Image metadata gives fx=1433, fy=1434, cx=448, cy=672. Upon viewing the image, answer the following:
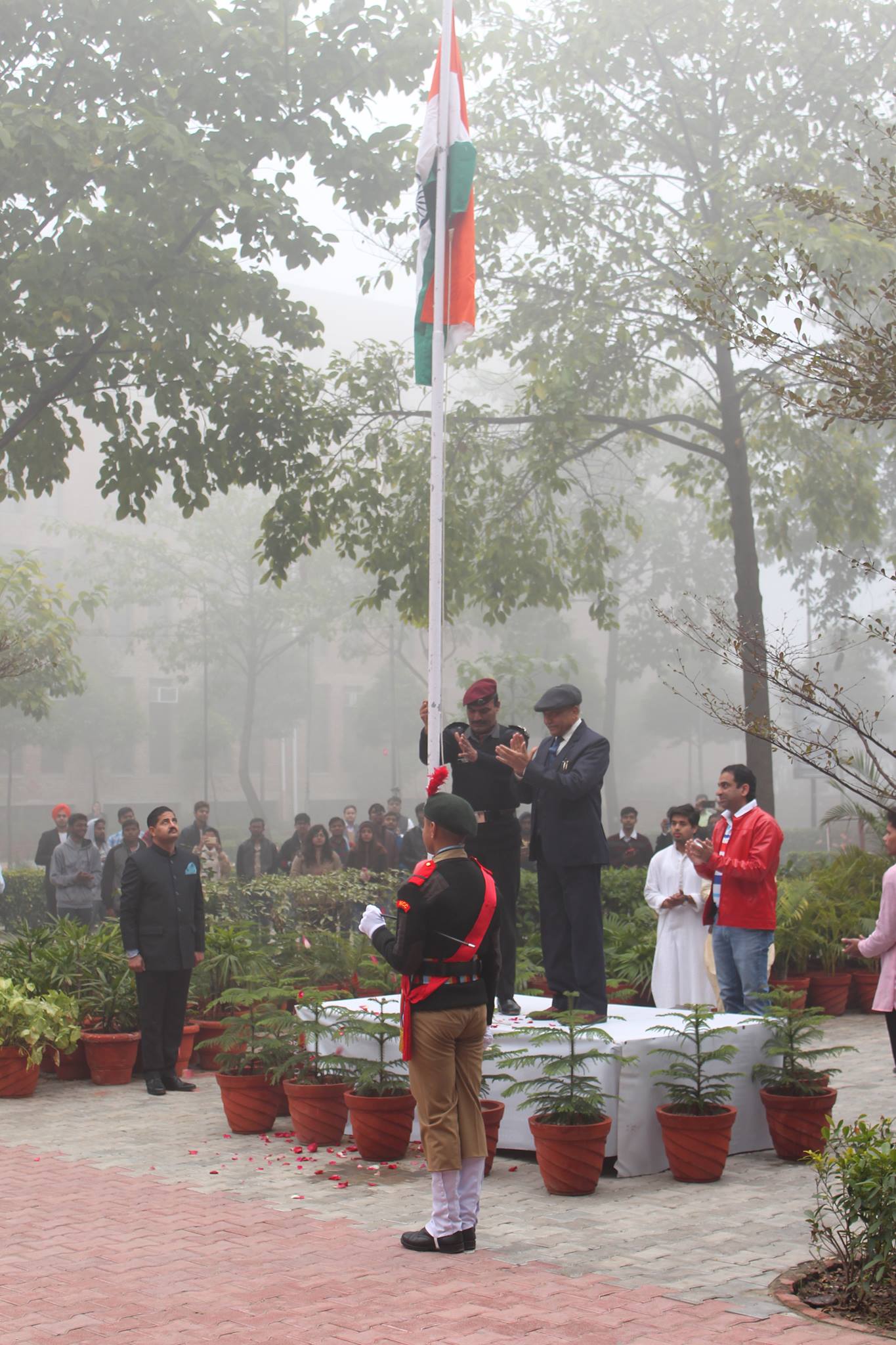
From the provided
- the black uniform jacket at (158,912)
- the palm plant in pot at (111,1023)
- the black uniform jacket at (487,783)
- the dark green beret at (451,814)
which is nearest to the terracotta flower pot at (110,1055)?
the palm plant in pot at (111,1023)

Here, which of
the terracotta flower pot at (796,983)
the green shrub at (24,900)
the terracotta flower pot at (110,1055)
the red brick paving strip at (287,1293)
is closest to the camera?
the red brick paving strip at (287,1293)

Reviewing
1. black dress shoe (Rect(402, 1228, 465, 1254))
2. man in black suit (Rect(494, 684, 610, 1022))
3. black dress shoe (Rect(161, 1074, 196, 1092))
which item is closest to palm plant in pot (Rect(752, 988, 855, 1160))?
man in black suit (Rect(494, 684, 610, 1022))

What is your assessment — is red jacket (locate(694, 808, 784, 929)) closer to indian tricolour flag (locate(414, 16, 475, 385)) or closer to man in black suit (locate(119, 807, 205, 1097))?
indian tricolour flag (locate(414, 16, 475, 385))

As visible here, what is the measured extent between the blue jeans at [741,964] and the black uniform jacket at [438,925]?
3826mm

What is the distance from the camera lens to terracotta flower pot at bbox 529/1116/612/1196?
7234 millimetres

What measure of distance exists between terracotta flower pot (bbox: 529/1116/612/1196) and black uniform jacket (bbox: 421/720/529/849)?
1730 mm

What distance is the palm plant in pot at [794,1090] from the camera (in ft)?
25.9

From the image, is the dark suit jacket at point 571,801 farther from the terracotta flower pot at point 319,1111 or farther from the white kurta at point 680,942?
the white kurta at point 680,942

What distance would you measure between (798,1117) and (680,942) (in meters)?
3.37

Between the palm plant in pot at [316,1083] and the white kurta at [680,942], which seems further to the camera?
the white kurta at [680,942]

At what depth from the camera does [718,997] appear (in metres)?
11.1

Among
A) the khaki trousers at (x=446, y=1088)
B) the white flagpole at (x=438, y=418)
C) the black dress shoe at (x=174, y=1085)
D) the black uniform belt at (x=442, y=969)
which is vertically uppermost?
the white flagpole at (x=438, y=418)

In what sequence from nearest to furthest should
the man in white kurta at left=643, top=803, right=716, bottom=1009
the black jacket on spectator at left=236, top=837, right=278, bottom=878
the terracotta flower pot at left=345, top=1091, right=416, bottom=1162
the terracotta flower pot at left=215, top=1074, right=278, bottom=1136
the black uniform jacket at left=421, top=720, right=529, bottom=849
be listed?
the terracotta flower pot at left=345, top=1091, right=416, bottom=1162 → the black uniform jacket at left=421, top=720, right=529, bottom=849 → the terracotta flower pot at left=215, top=1074, right=278, bottom=1136 → the man in white kurta at left=643, top=803, right=716, bottom=1009 → the black jacket on spectator at left=236, top=837, right=278, bottom=878

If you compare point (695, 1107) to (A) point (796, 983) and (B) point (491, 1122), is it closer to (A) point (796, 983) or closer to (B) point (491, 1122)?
(B) point (491, 1122)
